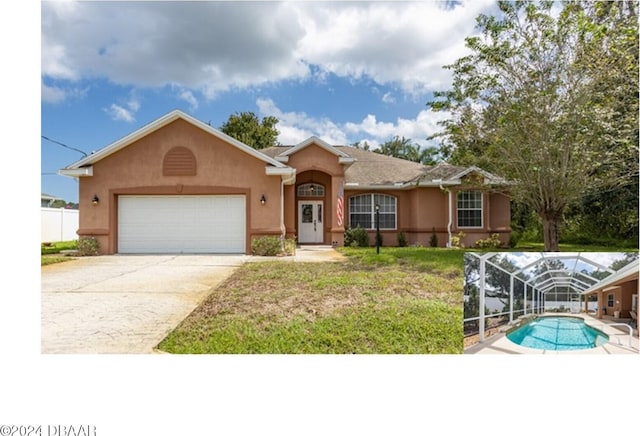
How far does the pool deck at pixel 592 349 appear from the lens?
4383 mm

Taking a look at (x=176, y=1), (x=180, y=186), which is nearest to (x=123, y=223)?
(x=180, y=186)

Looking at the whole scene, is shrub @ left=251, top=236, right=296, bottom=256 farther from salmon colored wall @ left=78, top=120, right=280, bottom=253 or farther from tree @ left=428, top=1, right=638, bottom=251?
tree @ left=428, top=1, right=638, bottom=251

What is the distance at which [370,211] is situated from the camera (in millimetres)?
15047

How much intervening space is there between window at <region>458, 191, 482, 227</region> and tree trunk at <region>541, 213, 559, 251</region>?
636 cm

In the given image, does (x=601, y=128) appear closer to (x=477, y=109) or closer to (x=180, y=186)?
(x=477, y=109)

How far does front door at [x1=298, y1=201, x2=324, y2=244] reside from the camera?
1430 cm

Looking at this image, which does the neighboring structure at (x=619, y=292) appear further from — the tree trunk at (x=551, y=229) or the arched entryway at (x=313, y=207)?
the arched entryway at (x=313, y=207)

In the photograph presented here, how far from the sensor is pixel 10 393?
168 inches

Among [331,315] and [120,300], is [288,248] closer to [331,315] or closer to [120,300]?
[120,300]

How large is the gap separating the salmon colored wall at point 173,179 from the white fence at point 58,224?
179 centimetres

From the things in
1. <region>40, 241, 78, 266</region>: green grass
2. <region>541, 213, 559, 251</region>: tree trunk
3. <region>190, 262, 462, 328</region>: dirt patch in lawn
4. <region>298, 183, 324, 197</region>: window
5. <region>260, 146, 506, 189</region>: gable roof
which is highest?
<region>260, 146, 506, 189</region>: gable roof

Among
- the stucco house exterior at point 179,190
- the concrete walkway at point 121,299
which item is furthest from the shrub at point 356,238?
the concrete walkway at point 121,299

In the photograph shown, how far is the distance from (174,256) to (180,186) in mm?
2131

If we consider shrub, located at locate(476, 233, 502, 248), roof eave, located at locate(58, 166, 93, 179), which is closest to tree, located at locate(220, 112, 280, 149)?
roof eave, located at locate(58, 166, 93, 179)
